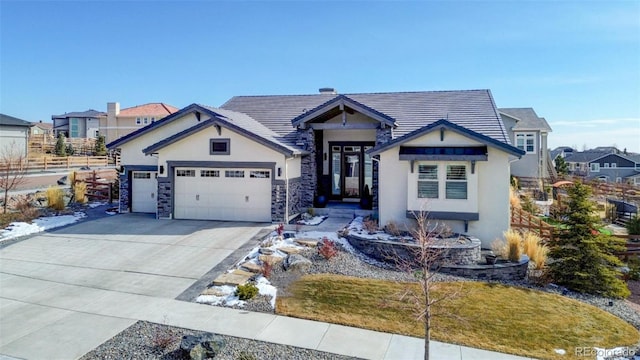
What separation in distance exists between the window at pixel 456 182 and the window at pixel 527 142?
22.7 m

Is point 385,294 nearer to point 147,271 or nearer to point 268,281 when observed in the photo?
point 268,281

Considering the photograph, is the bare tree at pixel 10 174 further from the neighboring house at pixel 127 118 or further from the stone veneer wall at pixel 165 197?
the neighboring house at pixel 127 118

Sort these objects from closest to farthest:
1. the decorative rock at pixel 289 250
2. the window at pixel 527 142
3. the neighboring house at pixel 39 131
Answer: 1. the decorative rock at pixel 289 250
2. the window at pixel 527 142
3. the neighboring house at pixel 39 131

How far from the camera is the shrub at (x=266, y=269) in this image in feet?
33.6

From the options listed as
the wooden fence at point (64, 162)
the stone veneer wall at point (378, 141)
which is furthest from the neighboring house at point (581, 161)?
the wooden fence at point (64, 162)

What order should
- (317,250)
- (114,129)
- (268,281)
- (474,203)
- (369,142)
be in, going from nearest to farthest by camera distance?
(268,281) → (317,250) → (474,203) → (369,142) → (114,129)

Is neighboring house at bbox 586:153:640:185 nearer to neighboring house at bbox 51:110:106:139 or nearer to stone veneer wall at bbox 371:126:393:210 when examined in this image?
stone veneer wall at bbox 371:126:393:210

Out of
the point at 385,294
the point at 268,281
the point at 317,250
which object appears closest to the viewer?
the point at 385,294

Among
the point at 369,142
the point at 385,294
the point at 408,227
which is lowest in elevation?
the point at 385,294

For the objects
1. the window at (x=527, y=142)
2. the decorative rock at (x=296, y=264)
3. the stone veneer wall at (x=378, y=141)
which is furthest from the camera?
the window at (x=527, y=142)

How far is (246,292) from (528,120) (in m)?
32.9

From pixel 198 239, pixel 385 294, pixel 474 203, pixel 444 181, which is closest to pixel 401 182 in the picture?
pixel 444 181

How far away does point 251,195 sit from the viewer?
16484 millimetres

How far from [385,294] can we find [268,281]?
3014 millimetres
